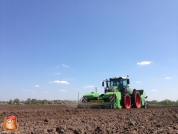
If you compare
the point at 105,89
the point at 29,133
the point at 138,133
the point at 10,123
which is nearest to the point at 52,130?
the point at 29,133

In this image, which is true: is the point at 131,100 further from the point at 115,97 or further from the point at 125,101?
the point at 115,97

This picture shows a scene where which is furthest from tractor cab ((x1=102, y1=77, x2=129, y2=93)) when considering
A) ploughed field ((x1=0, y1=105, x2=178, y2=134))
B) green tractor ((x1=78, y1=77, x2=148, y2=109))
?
ploughed field ((x1=0, y1=105, x2=178, y2=134))

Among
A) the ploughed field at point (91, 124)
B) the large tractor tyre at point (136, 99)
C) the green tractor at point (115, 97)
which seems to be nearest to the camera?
the ploughed field at point (91, 124)

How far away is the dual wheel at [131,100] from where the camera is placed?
46.8 ft

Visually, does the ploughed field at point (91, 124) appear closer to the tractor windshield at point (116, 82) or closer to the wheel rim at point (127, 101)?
the wheel rim at point (127, 101)

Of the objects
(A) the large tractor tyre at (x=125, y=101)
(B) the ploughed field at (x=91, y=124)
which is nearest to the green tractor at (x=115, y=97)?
(A) the large tractor tyre at (x=125, y=101)

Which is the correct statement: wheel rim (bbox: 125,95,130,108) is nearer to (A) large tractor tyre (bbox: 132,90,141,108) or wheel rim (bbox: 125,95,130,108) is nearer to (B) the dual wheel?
(B) the dual wheel

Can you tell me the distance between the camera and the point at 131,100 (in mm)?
15727

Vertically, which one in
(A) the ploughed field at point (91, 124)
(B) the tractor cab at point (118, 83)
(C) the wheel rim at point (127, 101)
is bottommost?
(A) the ploughed field at point (91, 124)

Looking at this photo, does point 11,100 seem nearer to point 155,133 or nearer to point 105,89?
point 105,89

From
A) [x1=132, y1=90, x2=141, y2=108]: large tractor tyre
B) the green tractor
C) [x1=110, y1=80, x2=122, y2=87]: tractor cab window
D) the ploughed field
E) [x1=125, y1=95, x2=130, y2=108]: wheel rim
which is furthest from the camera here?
[x1=110, y1=80, x2=122, y2=87]: tractor cab window

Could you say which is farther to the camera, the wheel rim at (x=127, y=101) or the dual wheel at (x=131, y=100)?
the wheel rim at (x=127, y=101)

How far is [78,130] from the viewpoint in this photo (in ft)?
18.3

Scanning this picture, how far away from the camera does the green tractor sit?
13383 mm
